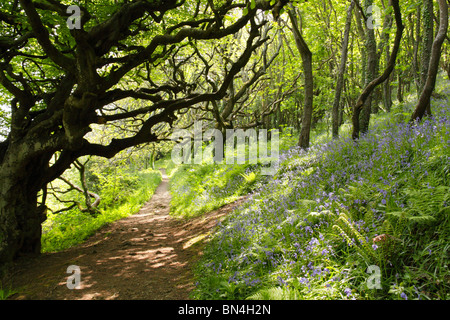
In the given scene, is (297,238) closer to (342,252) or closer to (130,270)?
(342,252)

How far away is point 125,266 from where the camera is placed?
5.98 metres

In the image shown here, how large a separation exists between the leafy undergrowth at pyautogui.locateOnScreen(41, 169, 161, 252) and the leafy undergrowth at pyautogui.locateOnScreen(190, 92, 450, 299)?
590cm

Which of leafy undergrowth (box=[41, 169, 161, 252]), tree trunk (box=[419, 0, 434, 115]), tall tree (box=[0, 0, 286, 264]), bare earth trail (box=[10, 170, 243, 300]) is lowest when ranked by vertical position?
bare earth trail (box=[10, 170, 243, 300])

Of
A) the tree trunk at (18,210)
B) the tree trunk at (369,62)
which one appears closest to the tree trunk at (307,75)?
the tree trunk at (369,62)

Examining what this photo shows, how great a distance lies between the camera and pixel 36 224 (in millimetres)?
6543

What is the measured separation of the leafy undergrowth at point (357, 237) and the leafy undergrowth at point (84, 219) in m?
5.90

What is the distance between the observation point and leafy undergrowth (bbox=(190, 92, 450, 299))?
2.80m

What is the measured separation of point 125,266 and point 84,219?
7100 millimetres

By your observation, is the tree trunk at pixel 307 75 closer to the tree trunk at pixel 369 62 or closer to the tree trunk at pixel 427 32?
the tree trunk at pixel 369 62

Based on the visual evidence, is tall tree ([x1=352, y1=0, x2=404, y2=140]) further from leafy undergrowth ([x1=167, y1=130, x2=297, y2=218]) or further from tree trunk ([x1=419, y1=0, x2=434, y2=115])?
leafy undergrowth ([x1=167, y1=130, x2=297, y2=218])

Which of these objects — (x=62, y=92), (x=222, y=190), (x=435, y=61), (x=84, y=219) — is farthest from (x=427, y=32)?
(x=84, y=219)

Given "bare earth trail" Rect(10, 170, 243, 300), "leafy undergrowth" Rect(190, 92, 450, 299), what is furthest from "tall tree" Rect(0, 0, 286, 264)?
"leafy undergrowth" Rect(190, 92, 450, 299)
